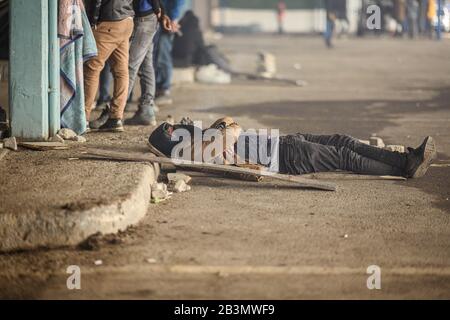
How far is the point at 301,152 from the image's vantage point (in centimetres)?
739

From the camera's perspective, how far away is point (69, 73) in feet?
26.2

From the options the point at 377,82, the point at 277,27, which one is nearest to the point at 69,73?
the point at 377,82

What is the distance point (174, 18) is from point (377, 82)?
5678 mm

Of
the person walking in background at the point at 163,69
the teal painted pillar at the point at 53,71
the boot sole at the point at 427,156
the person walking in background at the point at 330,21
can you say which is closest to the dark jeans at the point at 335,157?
the boot sole at the point at 427,156

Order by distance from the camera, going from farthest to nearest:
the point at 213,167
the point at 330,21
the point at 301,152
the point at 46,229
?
the point at 330,21
the point at 301,152
the point at 213,167
the point at 46,229

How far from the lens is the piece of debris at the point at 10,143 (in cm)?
748

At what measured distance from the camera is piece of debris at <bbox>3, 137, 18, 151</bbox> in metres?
7.48

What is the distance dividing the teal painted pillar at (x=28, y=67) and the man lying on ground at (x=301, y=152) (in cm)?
108

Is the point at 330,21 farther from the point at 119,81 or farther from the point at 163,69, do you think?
the point at 119,81

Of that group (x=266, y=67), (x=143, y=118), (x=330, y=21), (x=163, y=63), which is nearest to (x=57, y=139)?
(x=143, y=118)

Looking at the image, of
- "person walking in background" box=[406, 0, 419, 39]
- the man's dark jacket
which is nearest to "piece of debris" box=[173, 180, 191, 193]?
the man's dark jacket

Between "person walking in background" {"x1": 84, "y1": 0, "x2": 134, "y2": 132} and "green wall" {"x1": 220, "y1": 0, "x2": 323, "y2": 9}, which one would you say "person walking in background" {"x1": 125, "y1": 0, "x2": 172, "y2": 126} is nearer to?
"person walking in background" {"x1": 84, "y1": 0, "x2": 134, "y2": 132}

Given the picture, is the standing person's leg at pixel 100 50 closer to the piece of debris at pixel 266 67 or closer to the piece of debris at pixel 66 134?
the piece of debris at pixel 66 134

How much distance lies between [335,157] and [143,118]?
98.7 inches
